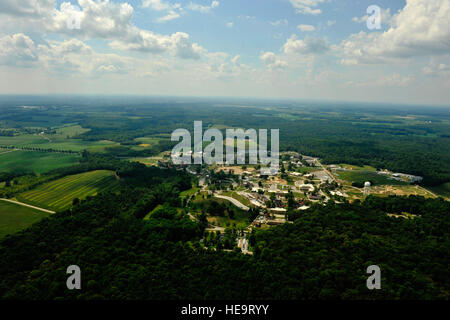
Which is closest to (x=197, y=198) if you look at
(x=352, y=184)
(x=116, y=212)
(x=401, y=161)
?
(x=116, y=212)

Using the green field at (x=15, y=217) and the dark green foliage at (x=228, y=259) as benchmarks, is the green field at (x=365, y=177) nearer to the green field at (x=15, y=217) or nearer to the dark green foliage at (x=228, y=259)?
the dark green foliage at (x=228, y=259)

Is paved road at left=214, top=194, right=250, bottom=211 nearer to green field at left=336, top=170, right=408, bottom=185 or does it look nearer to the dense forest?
the dense forest

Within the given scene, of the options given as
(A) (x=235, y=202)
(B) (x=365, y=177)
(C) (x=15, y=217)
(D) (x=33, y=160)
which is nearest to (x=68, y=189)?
(C) (x=15, y=217)

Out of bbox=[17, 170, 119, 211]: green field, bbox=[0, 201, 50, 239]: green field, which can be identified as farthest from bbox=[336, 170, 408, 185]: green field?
bbox=[0, 201, 50, 239]: green field

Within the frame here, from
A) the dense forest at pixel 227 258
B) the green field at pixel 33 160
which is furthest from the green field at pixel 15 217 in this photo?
the green field at pixel 33 160

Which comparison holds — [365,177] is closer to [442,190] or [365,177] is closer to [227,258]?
[442,190]
